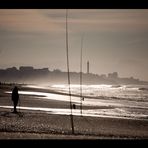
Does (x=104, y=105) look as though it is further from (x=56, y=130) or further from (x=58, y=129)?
(x=56, y=130)

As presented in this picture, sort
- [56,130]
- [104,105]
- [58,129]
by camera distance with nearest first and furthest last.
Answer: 1. [56,130]
2. [58,129]
3. [104,105]

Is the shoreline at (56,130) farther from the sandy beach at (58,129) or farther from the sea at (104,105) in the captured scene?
the sea at (104,105)

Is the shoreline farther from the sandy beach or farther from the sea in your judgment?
the sea

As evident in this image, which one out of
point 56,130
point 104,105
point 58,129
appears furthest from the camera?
point 104,105

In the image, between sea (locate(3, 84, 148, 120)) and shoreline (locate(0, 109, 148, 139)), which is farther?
sea (locate(3, 84, 148, 120))

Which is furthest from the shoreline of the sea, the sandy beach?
the sea

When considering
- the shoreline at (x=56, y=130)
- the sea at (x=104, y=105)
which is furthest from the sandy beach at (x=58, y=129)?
the sea at (x=104, y=105)

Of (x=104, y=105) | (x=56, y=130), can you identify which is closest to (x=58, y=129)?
(x=56, y=130)

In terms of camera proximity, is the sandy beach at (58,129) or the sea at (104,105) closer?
the sandy beach at (58,129)
